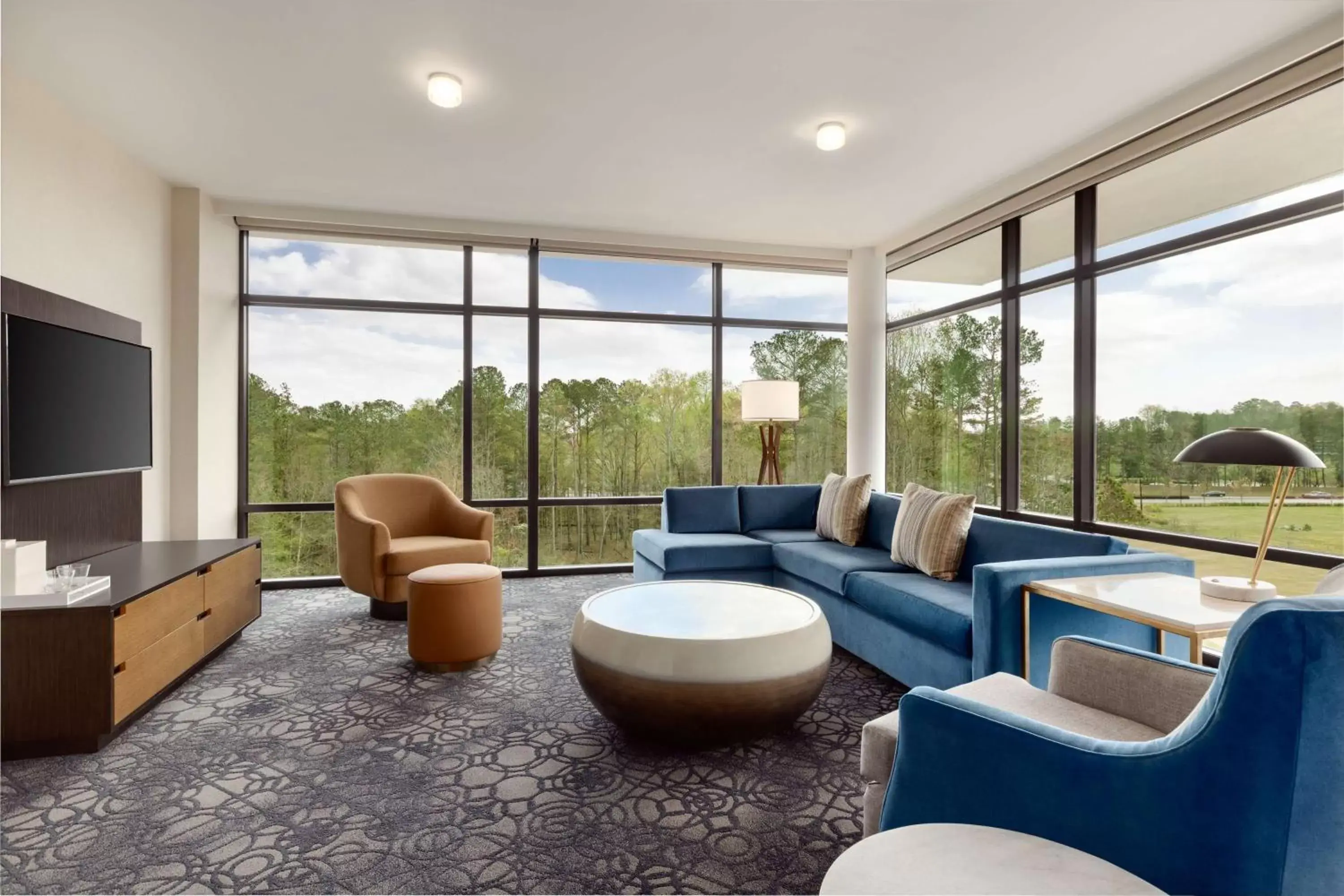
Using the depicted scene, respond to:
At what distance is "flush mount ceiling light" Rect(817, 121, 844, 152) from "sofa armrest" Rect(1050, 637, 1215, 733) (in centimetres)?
276

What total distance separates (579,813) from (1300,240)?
364 cm

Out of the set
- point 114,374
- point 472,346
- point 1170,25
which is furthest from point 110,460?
point 1170,25

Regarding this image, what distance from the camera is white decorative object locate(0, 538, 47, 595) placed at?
2434mm

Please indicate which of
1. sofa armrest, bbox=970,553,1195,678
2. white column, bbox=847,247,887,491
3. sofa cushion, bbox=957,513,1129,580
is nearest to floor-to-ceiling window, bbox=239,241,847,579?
white column, bbox=847,247,887,491

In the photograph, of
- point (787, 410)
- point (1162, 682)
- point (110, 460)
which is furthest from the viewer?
point (787, 410)

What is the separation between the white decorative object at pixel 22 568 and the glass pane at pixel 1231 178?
514cm

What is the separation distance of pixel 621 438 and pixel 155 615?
11.2 feet

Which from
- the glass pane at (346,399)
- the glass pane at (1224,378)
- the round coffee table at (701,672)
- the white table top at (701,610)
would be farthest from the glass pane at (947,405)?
the glass pane at (346,399)

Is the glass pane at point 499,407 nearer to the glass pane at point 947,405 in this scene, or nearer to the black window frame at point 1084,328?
the glass pane at point 947,405

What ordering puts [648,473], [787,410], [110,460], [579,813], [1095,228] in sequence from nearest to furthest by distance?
[579,813] < [110,460] < [1095,228] < [787,410] < [648,473]

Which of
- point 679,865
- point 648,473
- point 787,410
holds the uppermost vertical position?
point 787,410

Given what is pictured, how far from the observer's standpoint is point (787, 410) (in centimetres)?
518

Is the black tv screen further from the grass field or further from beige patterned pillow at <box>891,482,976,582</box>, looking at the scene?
the grass field

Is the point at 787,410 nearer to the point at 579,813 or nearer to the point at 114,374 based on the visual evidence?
the point at 579,813
